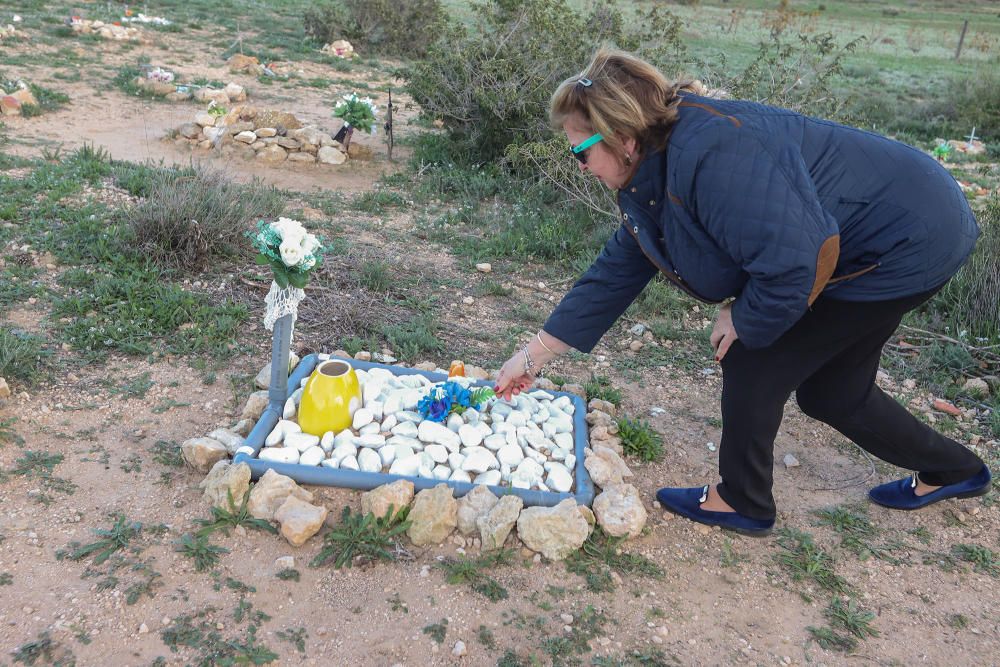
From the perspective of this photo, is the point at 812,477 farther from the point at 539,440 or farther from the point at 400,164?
the point at 400,164

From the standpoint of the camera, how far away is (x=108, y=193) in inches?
210

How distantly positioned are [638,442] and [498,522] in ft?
3.07

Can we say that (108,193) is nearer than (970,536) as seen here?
No

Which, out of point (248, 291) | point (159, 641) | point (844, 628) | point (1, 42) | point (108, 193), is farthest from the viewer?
point (1, 42)

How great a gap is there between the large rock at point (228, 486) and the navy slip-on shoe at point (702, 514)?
1558mm

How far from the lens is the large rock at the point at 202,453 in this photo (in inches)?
112

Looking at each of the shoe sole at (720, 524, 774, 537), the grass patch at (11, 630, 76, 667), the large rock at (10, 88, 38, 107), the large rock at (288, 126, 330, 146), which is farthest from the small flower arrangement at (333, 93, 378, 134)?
the grass patch at (11, 630, 76, 667)

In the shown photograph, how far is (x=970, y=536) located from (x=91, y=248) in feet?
15.1

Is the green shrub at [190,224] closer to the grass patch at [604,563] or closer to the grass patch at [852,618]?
the grass patch at [604,563]

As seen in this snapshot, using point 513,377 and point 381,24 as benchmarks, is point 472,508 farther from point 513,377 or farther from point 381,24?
point 381,24

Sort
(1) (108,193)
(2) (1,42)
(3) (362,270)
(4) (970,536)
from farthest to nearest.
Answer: (2) (1,42)
(1) (108,193)
(3) (362,270)
(4) (970,536)

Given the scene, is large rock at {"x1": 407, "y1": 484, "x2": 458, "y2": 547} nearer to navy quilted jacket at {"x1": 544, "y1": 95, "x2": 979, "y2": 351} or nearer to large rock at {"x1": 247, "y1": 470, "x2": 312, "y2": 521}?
large rock at {"x1": 247, "y1": 470, "x2": 312, "y2": 521}

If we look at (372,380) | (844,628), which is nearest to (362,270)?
(372,380)

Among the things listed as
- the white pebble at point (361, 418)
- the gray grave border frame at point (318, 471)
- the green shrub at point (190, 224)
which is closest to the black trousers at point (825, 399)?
the gray grave border frame at point (318, 471)
